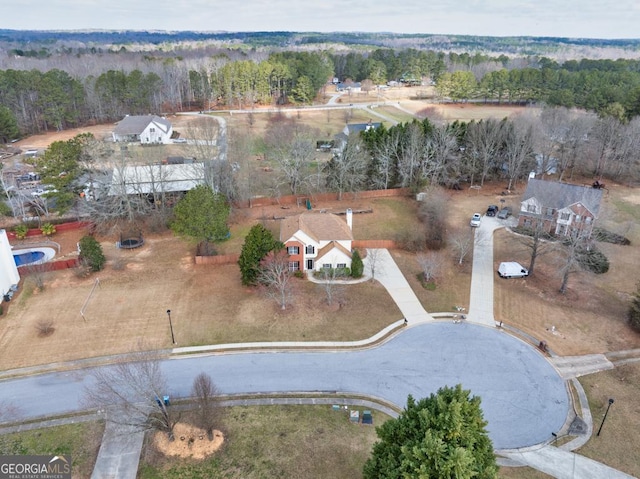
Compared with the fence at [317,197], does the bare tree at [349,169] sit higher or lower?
higher

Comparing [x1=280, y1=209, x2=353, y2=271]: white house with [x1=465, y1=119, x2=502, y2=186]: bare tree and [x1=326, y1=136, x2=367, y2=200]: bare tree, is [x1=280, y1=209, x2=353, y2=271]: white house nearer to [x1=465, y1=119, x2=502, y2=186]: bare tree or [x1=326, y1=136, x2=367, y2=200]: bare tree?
[x1=326, y1=136, x2=367, y2=200]: bare tree

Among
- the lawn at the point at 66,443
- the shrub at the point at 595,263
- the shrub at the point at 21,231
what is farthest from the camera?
the shrub at the point at 21,231

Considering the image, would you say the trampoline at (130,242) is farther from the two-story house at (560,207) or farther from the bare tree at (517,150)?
the bare tree at (517,150)

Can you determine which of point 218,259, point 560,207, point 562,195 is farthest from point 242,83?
point 560,207

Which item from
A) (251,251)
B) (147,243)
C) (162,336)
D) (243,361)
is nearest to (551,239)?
(251,251)

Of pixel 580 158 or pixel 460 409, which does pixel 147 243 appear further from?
pixel 580 158

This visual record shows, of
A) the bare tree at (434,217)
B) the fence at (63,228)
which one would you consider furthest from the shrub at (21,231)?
the bare tree at (434,217)
